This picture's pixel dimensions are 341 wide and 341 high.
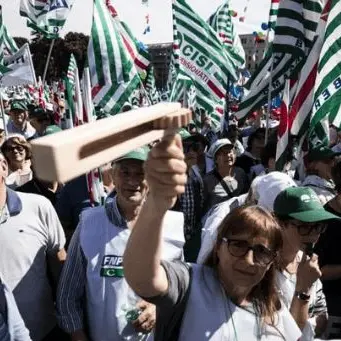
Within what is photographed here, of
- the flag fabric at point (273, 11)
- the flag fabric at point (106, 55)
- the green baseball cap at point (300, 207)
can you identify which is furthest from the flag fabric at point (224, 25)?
the green baseball cap at point (300, 207)

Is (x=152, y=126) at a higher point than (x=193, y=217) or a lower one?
higher

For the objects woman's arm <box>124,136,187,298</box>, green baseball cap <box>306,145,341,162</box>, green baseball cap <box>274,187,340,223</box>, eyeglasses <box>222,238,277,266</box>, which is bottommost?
green baseball cap <box>306,145,341,162</box>

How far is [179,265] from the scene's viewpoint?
1621 mm

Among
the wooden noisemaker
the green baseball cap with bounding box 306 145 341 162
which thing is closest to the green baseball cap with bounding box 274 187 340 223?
the wooden noisemaker

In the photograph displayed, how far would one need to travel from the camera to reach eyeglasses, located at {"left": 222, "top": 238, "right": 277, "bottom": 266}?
5.51 ft

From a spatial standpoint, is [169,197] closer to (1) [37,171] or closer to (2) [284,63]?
(1) [37,171]

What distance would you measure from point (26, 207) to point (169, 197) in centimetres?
153

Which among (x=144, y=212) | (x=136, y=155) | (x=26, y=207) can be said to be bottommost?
→ (x=26, y=207)

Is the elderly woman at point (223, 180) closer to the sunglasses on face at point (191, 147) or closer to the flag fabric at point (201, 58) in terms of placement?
the sunglasses on face at point (191, 147)

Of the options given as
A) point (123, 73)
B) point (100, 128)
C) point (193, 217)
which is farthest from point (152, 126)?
point (123, 73)

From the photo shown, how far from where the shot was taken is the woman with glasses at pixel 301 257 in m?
2.04

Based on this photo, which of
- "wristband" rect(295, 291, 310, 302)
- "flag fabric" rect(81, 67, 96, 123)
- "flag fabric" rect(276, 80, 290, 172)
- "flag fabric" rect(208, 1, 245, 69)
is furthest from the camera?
"flag fabric" rect(208, 1, 245, 69)

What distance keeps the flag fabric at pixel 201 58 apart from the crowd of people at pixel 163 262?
11.7 feet

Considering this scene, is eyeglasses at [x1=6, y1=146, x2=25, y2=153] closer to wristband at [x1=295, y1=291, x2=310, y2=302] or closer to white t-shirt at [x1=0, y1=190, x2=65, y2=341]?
white t-shirt at [x1=0, y1=190, x2=65, y2=341]
